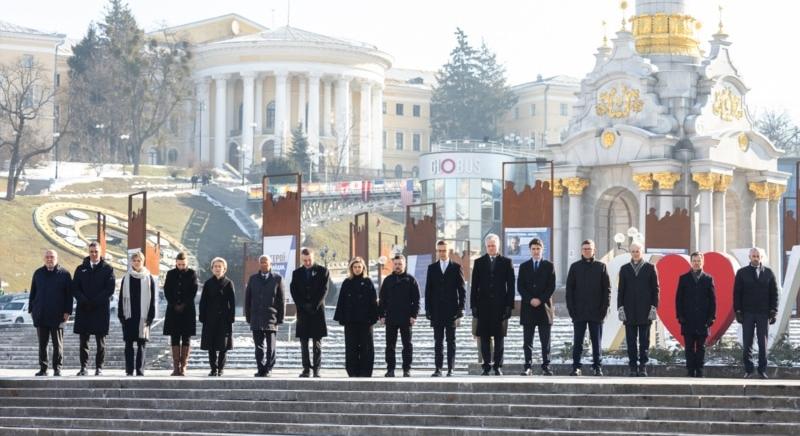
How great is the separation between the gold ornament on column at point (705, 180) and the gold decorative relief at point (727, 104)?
1.78 m

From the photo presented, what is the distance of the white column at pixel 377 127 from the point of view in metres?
121

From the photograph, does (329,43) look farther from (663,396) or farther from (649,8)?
(663,396)

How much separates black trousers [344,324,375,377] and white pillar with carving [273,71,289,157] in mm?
89638

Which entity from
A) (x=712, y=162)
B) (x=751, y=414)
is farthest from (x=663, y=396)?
(x=712, y=162)

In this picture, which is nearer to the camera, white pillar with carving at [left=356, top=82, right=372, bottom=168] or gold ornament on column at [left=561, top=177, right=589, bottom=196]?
gold ornament on column at [left=561, top=177, right=589, bottom=196]

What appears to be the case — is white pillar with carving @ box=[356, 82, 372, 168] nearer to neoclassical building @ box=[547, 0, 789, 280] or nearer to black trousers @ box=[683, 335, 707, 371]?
neoclassical building @ box=[547, 0, 789, 280]

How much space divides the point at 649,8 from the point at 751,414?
2602cm

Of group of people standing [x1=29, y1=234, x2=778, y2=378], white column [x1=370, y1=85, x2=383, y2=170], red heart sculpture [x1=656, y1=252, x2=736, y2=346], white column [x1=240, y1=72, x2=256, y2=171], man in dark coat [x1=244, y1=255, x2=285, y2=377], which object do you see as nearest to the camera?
group of people standing [x1=29, y1=234, x2=778, y2=378]

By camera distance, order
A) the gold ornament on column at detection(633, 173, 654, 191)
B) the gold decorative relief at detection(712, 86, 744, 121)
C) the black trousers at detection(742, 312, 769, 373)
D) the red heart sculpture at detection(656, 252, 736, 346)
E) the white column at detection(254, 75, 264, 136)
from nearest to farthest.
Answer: the black trousers at detection(742, 312, 769, 373) < the red heart sculpture at detection(656, 252, 736, 346) < the gold ornament on column at detection(633, 173, 654, 191) < the gold decorative relief at detection(712, 86, 744, 121) < the white column at detection(254, 75, 264, 136)

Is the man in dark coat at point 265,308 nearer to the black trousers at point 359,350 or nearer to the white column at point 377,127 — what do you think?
the black trousers at point 359,350

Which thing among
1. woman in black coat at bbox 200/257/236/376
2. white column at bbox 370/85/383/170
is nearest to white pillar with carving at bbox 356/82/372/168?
white column at bbox 370/85/383/170

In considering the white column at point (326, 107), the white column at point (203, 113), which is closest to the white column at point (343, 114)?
the white column at point (326, 107)

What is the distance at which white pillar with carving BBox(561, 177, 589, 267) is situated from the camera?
42406mm

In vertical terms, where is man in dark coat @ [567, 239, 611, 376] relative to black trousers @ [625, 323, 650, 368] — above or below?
above
